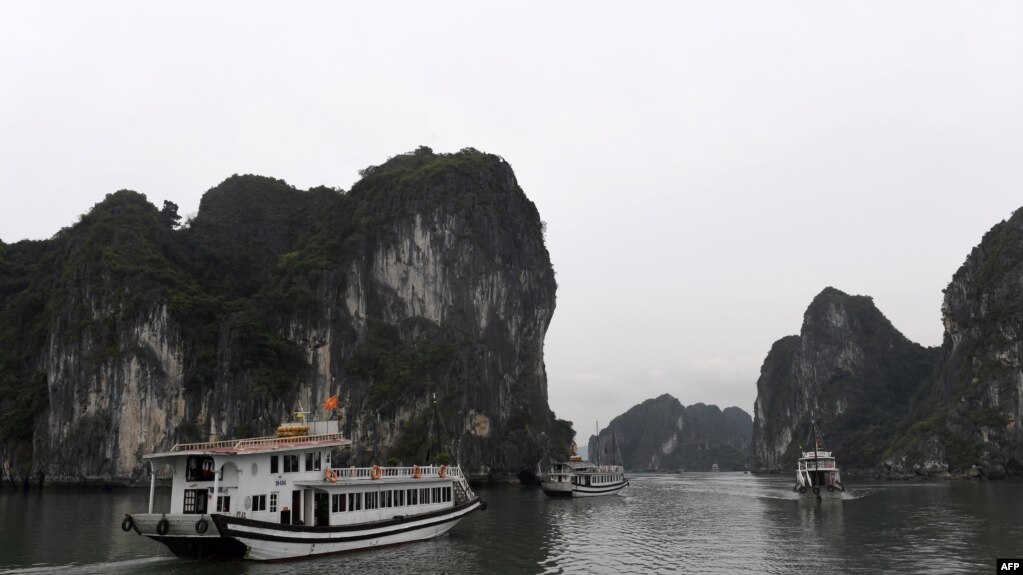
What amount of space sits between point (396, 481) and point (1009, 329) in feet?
331

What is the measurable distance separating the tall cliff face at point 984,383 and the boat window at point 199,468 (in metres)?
98.7

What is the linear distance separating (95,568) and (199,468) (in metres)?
4.25

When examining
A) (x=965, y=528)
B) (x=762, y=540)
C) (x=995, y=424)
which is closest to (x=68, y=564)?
(x=762, y=540)

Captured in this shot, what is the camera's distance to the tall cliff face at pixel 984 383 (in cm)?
9444

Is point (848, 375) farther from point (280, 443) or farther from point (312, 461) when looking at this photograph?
point (280, 443)

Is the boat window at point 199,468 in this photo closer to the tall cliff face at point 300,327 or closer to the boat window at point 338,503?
the boat window at point 338,503

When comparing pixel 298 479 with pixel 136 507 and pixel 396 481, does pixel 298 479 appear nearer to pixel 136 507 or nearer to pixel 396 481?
pixel 396 481

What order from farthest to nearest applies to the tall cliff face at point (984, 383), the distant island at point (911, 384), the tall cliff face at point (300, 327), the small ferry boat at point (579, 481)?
the distant island at point (911, 384), the tall cliff face at point (984, 383), the tall cliff face at point (300, 327), the small ferry boat at point (579, 481)

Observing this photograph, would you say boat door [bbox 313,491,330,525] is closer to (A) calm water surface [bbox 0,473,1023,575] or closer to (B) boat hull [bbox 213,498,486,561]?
(B) boat hull [bbox 213,498,486,561]

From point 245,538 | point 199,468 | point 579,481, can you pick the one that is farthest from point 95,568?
point 579,481

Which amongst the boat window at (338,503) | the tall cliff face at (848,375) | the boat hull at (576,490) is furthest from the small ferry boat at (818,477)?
the tall cliff face at (848,375)

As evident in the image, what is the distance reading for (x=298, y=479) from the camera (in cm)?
2641

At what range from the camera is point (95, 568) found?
23359 millimetres

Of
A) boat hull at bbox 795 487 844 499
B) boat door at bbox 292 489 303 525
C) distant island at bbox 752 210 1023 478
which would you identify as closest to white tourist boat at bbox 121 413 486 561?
boat door at bbox 292 489 303 525
